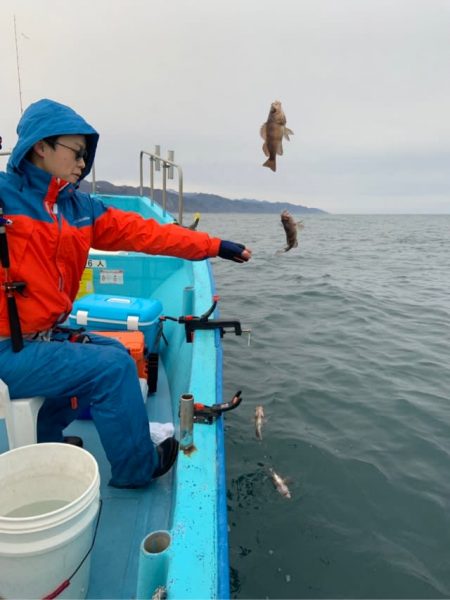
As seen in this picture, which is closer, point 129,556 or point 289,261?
point 129,556

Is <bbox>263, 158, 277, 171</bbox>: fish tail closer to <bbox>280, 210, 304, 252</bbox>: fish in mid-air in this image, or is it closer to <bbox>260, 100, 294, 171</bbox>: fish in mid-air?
<bbox>260, 100, 294, 171</bbox>: fish in mid-air

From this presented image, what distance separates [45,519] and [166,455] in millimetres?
1315

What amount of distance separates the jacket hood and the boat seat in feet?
3.82

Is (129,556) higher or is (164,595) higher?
(164,595)

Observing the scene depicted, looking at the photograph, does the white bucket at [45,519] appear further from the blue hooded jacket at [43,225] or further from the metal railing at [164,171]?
the metal railing at [164,171]

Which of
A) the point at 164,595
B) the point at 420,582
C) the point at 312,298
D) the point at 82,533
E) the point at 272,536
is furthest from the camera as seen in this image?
the point at 312,298

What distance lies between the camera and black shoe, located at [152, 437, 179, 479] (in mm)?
2592

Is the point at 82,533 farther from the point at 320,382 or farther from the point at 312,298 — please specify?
the point at 312,298

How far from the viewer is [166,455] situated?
2.65m

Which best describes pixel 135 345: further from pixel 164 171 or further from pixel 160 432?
pixel 164 171

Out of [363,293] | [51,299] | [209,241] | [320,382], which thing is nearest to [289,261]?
[363,293]

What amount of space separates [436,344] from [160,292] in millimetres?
4438

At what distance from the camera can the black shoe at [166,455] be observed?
259cm

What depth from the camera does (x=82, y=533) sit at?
155cm
